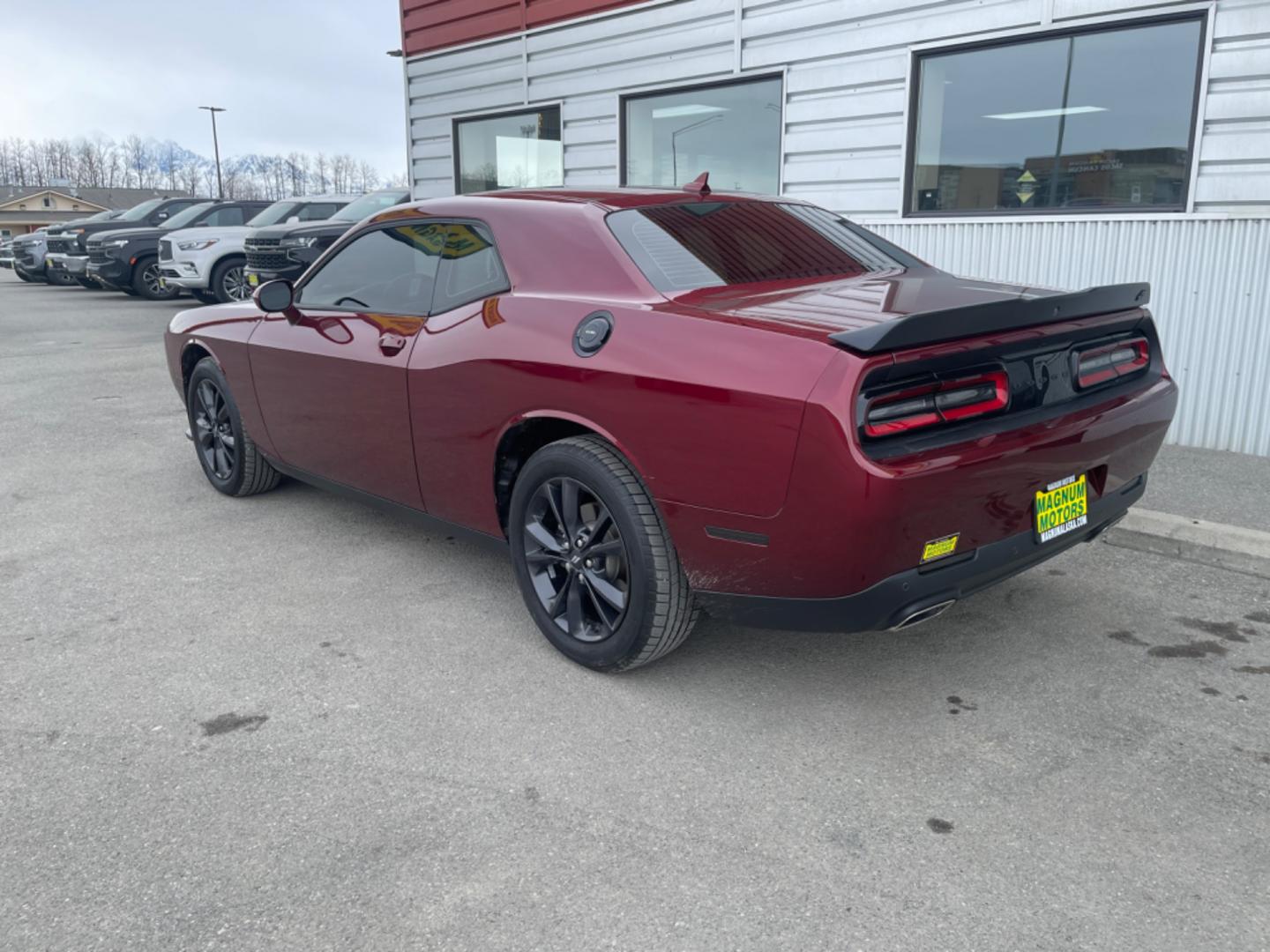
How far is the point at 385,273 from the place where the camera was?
14.3 feet

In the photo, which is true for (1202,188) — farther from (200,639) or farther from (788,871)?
(200,639)

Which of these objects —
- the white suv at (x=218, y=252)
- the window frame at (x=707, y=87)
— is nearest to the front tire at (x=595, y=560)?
the window frame at (x=707, y=87)

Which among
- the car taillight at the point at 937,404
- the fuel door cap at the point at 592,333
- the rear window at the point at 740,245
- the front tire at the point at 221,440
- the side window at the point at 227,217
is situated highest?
the side window at the point at 227,217

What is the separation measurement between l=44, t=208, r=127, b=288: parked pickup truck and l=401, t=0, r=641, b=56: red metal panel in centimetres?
1163

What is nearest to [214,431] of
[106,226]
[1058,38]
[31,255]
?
[1058,38]

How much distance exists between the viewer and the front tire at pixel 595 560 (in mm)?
3090

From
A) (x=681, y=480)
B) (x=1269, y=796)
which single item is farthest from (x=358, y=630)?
(x=1269, y=796)

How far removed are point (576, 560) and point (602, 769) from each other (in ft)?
2.53

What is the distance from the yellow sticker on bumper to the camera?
8.93 ft

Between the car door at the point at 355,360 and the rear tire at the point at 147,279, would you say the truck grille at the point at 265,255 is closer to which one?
the rear tire at the point at 147,279

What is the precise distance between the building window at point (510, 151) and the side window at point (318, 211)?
5.27m

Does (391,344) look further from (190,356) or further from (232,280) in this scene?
(232,280)

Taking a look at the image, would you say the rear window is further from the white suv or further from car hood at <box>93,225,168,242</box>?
car hood at <box>93,225,168,242</box>

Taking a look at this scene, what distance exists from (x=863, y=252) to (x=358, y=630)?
2436 millimetres
